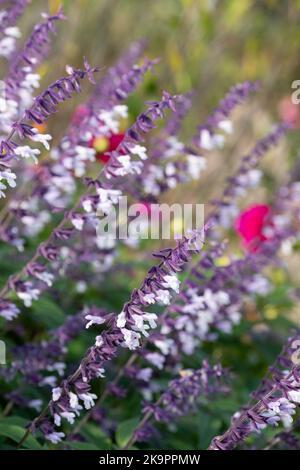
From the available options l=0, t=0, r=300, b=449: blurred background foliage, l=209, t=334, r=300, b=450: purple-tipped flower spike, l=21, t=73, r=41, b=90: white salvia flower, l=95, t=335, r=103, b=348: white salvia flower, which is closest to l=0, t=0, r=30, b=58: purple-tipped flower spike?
l=21, t=73, r=41, b=90: white salvia flower

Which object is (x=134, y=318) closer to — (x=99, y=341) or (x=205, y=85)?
(x=99, y=341)

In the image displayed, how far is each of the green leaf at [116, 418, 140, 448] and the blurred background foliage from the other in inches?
4.6

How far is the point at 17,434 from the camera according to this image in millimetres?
2625

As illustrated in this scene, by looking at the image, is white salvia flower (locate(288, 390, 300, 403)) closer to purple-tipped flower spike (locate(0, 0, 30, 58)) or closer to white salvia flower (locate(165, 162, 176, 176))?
white salvia flower (locate(165, 162, 176, 176))

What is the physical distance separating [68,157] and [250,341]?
208cm

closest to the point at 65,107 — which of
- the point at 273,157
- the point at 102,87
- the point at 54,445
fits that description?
the point at 273,157

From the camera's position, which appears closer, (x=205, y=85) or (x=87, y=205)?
(x=87, y=205)

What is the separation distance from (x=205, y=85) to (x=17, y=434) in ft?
23.3

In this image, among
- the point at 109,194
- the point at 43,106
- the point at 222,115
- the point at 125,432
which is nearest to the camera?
the point at 43,106

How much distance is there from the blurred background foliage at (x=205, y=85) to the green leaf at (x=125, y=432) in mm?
116

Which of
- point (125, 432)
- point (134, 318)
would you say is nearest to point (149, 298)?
point (134, 318)

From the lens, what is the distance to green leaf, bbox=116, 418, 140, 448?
3.00 m

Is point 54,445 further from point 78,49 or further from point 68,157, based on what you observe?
point 78,49

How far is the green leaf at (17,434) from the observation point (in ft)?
8.47
